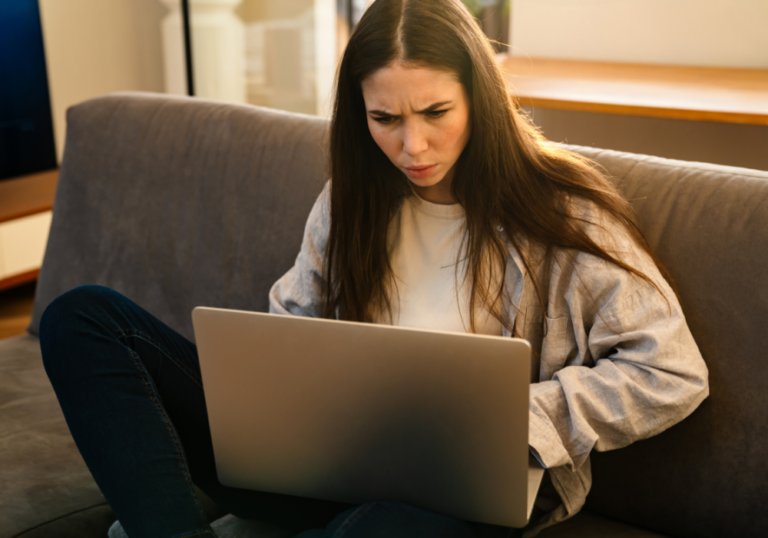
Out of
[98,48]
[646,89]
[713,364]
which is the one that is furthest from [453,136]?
[98,48]

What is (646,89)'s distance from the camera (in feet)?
6.22

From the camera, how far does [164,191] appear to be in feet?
5.05

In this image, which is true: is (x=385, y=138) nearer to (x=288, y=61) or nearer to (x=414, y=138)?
(x=414, y=138)

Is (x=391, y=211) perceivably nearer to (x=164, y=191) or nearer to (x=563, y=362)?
(x=563, y=362)

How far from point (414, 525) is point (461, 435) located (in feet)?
0.42

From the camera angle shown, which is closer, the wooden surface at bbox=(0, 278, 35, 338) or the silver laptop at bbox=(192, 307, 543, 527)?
the silver laptop at bbox=(192, 307, 543, 527)

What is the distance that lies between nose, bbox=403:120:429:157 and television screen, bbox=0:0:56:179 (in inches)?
93.4

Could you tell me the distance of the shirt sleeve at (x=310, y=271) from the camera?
1243mm

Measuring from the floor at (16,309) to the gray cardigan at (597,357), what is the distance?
6.98 ft

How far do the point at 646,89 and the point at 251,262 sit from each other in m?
1.15

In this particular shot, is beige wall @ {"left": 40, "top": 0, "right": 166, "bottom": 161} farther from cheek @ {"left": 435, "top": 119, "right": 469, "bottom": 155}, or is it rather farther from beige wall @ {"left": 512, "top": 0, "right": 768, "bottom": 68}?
cheek @ {"left": 435, "top": 119, "right": 469, "bottom": 155}

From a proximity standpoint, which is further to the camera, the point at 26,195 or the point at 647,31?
the point at 26,195

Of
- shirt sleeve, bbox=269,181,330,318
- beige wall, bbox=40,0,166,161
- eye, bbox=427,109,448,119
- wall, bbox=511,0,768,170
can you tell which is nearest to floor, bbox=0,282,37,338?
beige wall, bbox=40,0,166,161

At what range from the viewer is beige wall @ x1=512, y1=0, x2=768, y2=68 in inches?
86.2
